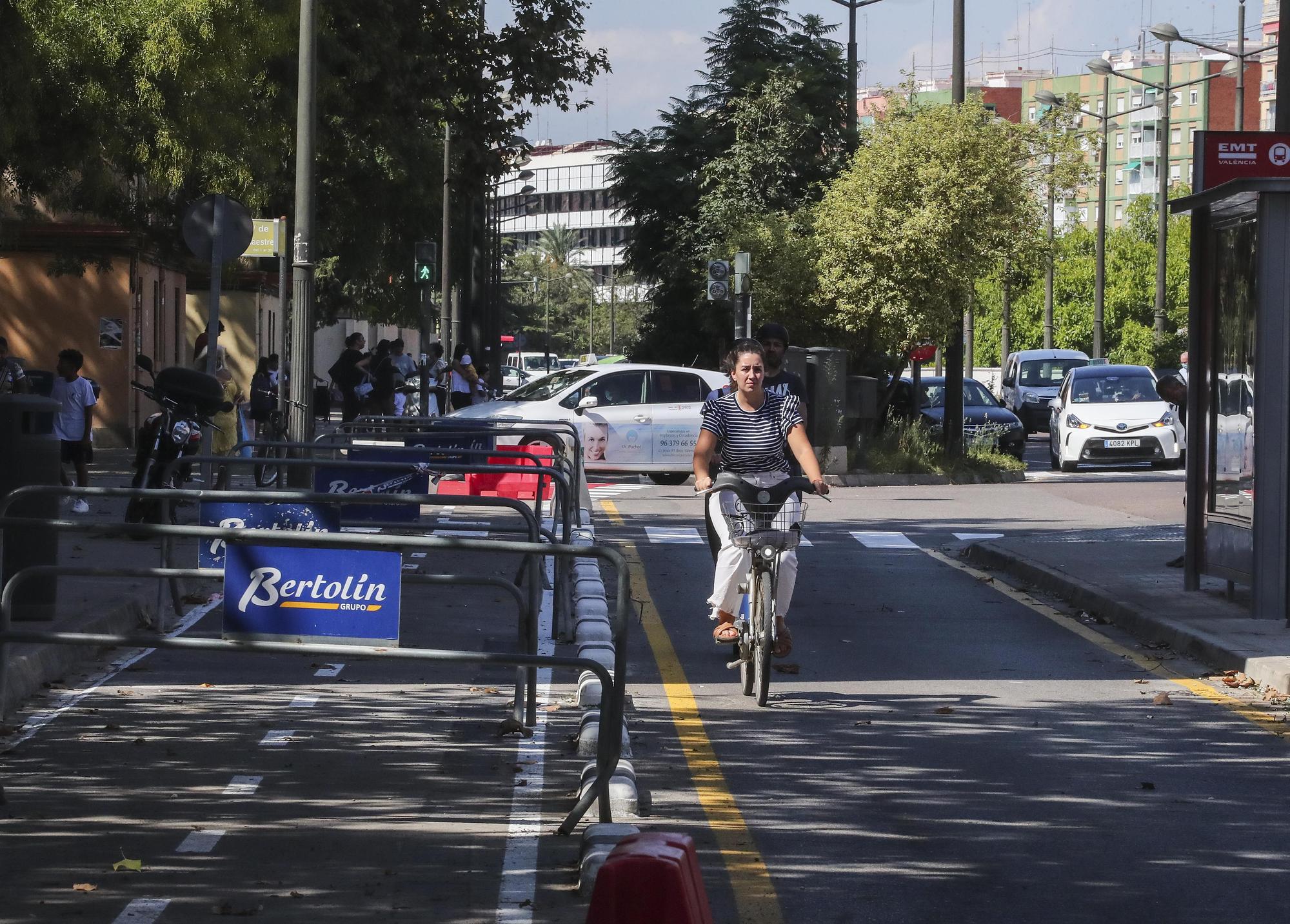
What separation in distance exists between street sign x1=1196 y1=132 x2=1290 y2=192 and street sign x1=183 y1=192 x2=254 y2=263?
7.49m

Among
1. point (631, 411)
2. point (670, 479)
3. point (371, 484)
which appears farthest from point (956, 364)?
point (371, 484)

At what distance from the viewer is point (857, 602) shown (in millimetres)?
13234

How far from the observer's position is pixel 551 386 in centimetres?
2586

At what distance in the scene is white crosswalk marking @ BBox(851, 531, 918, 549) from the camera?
1770 cm

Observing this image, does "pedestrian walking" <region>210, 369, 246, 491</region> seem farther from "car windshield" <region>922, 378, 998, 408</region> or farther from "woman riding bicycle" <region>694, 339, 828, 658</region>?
"car windshield" <region>922, 378, 998, 408</region>

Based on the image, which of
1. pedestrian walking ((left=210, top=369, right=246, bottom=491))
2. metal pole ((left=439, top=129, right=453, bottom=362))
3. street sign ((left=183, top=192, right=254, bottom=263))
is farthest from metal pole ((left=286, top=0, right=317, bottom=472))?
metal pole ((left=439, top=129, right=453, bottom=362))

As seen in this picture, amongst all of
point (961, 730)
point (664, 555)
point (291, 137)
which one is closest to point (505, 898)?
point (961, 730)

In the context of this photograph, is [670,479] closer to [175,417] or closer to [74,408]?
[74,408]

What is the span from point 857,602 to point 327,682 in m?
4.97

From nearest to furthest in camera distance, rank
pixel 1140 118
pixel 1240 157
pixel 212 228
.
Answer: pixel 1240 157, pixel 212 228, pixel 1140 118

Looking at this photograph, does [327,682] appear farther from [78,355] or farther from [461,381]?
[461,381]

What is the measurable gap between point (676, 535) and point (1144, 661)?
7.93 metres

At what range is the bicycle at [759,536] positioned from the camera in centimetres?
915

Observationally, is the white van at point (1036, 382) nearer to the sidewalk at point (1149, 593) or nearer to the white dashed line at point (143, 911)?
the sidewalk at point (1149, 593)
